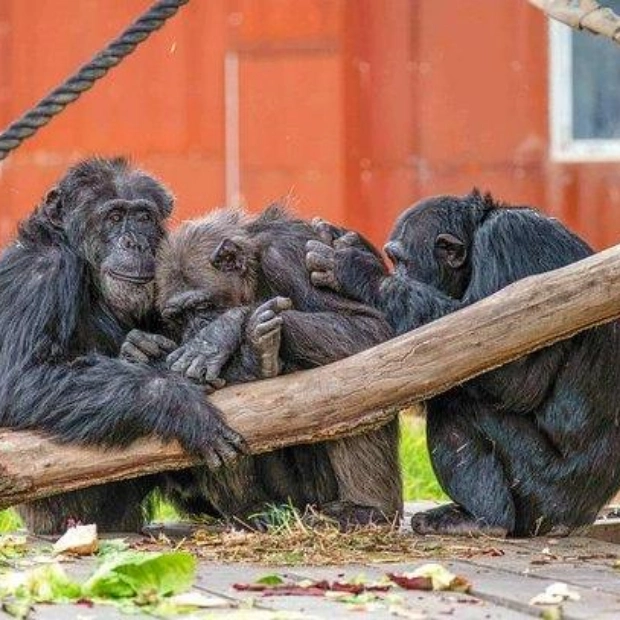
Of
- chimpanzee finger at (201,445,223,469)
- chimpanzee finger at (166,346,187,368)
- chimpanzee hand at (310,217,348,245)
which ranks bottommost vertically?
chimpanzee finger at (201,445,223,469)

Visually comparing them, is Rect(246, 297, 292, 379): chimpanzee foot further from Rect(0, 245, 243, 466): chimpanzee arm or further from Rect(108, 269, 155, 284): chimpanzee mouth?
Rect(108, 269, 155, 284): chimpanzee mouth

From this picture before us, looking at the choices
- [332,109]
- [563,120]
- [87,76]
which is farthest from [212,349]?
[563,120]

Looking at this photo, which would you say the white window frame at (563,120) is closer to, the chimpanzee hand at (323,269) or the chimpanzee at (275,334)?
the chimpanzee at (275,334)

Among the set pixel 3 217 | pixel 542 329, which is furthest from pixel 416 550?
pixel 3 217

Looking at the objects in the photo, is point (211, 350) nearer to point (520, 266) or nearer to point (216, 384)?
point (216, 384)

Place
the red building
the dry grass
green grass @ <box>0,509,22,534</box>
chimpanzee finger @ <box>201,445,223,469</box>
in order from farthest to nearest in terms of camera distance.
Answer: the red building
green grass @ <box>0,509,22,534</box>
chimpanzee finger @ <box>201,445,223,469</box>
the dry grass

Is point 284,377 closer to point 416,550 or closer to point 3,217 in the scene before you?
point 416,550

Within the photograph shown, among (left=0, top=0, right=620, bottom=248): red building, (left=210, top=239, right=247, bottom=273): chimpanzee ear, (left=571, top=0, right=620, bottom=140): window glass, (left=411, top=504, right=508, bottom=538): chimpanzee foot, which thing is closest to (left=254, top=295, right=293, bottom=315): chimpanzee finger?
(left=210, top=239, right=247, bottom=273): chimpanzee ear

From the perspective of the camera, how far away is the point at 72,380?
24.6 feet

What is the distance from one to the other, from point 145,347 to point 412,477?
286 cm

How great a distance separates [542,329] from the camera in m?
7.00

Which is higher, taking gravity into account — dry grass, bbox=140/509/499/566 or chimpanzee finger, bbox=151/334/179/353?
chimpanzee finger, bbox=151/334/179/353

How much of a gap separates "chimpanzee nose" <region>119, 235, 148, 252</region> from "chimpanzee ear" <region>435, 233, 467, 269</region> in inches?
44.2

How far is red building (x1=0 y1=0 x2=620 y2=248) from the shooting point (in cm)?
1269
